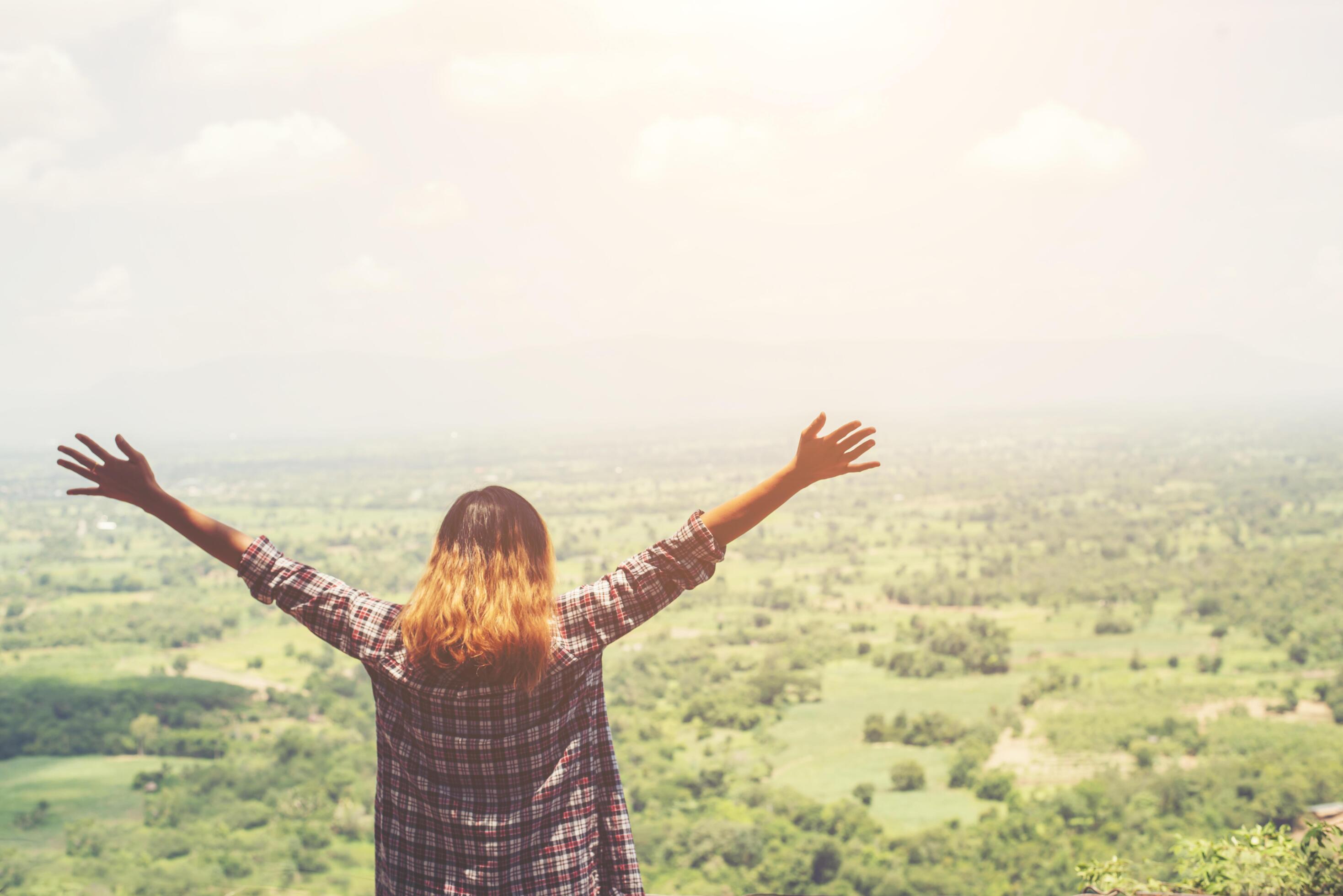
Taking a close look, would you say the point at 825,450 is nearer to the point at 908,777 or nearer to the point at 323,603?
the point at 323,603

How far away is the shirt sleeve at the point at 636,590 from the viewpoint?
1694 mm

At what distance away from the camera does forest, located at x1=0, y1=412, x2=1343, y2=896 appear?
46.1 m

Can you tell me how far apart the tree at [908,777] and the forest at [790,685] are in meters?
0.17

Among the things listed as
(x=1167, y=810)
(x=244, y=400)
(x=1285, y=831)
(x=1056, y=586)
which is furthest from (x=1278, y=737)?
(x=244, y=400)

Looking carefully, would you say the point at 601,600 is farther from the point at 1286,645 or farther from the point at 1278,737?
the point at 1286,645

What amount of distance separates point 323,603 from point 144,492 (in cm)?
49

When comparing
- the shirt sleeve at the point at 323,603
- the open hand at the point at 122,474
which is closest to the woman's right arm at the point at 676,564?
the shirt sleeve at the point at 323,603

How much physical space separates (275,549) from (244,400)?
18596 centimetres

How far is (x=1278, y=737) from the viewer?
5119 cm

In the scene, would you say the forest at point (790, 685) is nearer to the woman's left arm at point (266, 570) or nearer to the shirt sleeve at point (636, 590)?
the shirt sleeve at point (636, 590)

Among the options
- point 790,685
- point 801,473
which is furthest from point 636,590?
point 790,685

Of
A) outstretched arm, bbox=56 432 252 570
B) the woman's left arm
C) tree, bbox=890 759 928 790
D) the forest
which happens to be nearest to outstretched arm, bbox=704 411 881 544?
the woman's left arm

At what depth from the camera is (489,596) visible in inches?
65.5

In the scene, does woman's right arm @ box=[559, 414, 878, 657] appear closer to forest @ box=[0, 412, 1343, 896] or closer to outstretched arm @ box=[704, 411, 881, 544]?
outstretched arm @ box=[704, 411, 881, 544]
